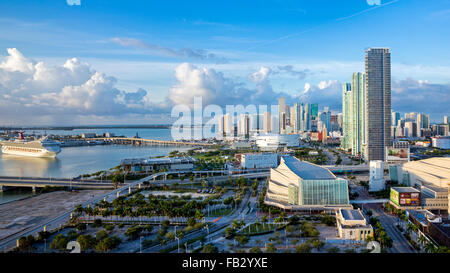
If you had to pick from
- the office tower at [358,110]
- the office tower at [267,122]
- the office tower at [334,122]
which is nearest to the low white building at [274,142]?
the office tower at [358,110]

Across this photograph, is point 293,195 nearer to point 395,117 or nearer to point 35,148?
point 35,148

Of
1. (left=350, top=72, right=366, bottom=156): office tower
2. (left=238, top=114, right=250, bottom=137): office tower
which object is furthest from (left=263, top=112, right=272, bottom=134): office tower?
(left=350, top=72, right=366, bottom=156): office tower

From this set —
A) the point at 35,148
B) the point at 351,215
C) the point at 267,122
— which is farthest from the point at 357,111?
the point at 35,148

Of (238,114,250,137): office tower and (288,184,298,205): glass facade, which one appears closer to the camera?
(288,184,298,205): glass facade

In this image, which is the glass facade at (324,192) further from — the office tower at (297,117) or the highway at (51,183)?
the office tower at (297,117)

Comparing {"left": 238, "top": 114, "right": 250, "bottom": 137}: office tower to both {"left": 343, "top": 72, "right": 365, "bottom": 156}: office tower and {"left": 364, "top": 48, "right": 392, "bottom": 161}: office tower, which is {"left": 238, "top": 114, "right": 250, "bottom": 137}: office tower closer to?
{"left": 343, "top": 72, "right": 365, "bottom": 156}: office tower

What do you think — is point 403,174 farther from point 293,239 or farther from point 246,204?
point 293,239
